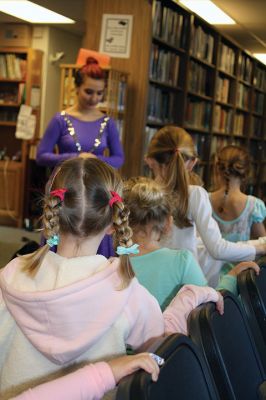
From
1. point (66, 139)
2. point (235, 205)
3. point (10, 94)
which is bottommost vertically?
point (235, 205)

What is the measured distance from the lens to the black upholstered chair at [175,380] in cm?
86

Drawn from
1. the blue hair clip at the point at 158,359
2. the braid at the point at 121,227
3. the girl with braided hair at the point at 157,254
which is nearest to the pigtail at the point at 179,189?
the girl with braided hair at the point at 157,254

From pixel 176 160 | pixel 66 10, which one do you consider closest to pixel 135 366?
pixel 176 160

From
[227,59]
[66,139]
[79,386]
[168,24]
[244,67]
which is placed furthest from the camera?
[244,67]

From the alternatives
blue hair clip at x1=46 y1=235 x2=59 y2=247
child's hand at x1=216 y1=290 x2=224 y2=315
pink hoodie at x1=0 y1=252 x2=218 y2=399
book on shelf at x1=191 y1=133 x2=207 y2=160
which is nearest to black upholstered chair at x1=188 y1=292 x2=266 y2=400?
child's hand at x1=216 y1=290 x2=224 y2=315

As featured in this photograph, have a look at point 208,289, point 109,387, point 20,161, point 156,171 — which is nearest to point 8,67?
point 20,161

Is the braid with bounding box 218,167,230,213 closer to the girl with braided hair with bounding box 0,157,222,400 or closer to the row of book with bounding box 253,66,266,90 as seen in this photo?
the girl with braided hair with bounding box 0,157,222,400

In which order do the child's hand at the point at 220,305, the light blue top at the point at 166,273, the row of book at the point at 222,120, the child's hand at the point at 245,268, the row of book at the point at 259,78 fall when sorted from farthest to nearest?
the row of book at the point at 259,78 → the row of book at the point at 222,120 → the child's hand at the point at 245,268 → the light blue top at the point at 166,273 → the child's hand at the point at 220,305

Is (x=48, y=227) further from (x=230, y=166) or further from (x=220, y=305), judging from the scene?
(x=230, y=166)

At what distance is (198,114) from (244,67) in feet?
6.10

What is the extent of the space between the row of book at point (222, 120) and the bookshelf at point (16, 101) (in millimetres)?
2210

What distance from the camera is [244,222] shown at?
8.86 feet

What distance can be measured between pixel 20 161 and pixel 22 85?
3.11 feet

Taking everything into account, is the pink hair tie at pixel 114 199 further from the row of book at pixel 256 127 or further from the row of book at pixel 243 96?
the row of book at pixel 256 127
